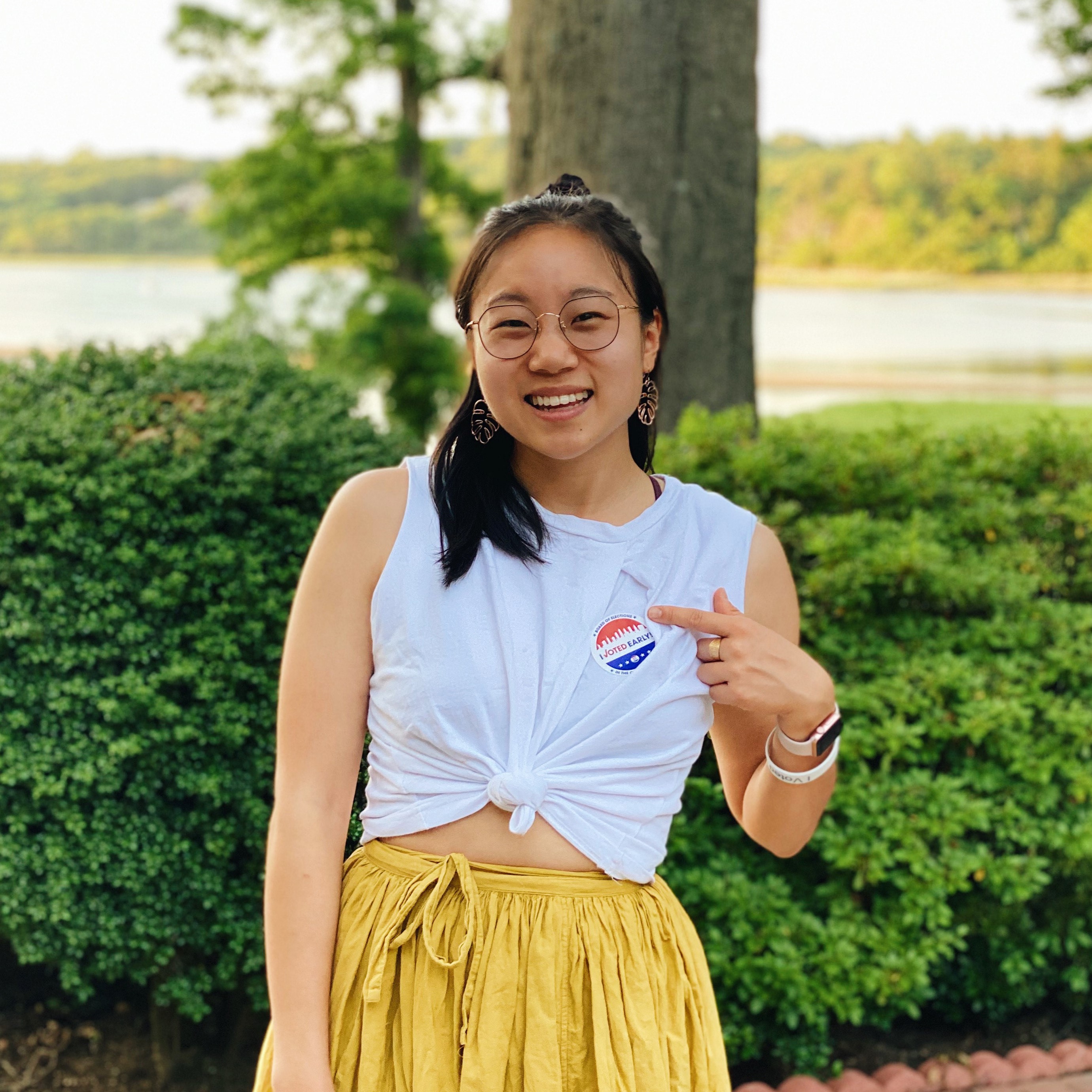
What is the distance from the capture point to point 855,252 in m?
59.7

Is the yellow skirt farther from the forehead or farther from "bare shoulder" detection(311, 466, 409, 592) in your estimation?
the forehead

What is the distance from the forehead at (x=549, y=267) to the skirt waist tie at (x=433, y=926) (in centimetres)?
73

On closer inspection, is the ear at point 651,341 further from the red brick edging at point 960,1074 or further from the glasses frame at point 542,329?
the red brick edging at point 960,1074

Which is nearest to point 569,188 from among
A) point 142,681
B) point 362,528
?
point 362,528

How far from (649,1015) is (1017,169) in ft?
204

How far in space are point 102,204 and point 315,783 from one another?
38826mm

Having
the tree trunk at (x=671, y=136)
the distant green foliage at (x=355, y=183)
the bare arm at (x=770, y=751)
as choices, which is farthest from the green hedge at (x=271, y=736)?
the distant green foliage at (x=355, y=183)

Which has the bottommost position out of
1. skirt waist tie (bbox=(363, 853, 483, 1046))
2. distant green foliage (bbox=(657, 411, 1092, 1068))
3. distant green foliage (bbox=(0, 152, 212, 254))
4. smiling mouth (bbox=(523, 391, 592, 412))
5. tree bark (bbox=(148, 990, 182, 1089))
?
tree bark (bbox=(148, 990, 182, 1089))

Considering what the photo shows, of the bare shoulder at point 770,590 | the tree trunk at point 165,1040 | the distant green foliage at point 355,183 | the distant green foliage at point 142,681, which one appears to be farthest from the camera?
the distant green foliage at point 355,183

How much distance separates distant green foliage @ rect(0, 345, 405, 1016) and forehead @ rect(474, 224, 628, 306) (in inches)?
49.8

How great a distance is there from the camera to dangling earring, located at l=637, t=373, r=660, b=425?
1.75m

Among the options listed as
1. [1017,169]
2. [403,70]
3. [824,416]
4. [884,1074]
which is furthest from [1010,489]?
[1017,169]

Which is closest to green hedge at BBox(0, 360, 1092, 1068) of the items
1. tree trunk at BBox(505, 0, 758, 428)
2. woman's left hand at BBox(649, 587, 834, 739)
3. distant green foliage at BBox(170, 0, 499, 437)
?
woman's left hand at BBox(649, 587, 834, 739)

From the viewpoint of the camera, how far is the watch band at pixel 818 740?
1538 mm
